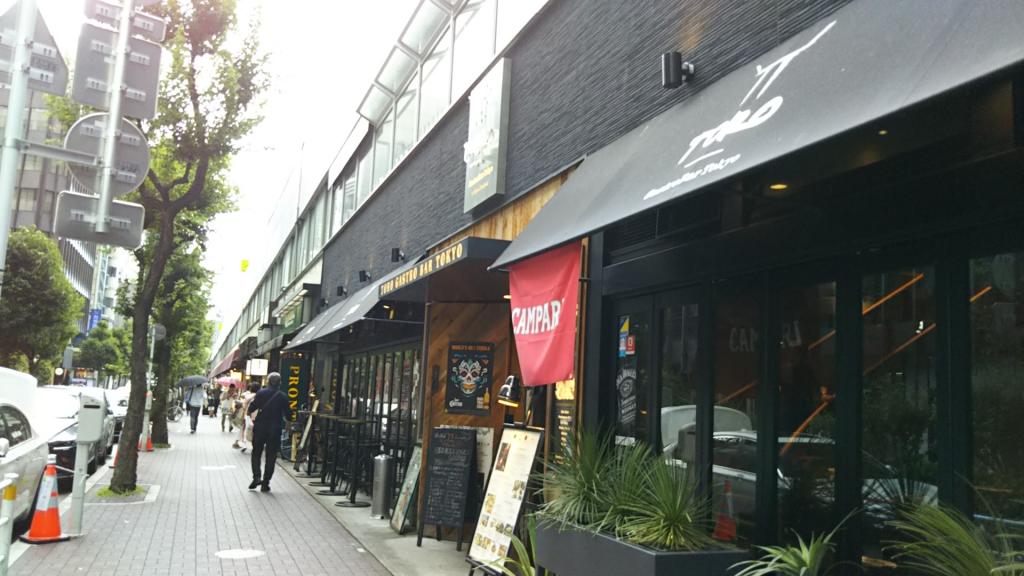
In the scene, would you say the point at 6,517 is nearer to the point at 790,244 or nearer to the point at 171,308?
the point at 790,244

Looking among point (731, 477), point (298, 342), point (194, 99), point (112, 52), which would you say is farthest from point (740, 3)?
point (298, 342)

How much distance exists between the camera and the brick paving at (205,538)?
8055mm

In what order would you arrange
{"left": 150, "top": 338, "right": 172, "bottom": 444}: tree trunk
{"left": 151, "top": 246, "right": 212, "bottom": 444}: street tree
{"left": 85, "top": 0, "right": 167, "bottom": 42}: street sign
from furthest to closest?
{"left": 151, "top": 246, "right": 212, "bottom": 444}: street tree, {"left": 150, "top": 338, "right": 172, "bottom": 444}: tree trunk, {"left": 85, "top": 0, "right": 167, "bottom": 42}: street sign

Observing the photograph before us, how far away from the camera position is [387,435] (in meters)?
13.6

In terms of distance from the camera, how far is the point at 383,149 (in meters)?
17.6

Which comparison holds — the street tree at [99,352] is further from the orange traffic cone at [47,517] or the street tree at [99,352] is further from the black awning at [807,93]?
the black awning at [807,93]

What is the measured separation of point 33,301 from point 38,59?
30382mm

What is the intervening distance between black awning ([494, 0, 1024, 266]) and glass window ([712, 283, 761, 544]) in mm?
1067

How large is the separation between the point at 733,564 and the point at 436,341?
6672 millimetres

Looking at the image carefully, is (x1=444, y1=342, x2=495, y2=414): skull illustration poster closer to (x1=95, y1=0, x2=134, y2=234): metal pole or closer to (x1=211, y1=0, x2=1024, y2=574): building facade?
(x1=211, y1=0, x2=1024, y2=574): building facade

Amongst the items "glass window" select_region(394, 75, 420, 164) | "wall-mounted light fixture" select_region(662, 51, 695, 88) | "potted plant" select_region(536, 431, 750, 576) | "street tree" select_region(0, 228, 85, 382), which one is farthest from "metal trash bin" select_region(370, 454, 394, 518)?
"street tree" select_region(0, 228, 85, 382)

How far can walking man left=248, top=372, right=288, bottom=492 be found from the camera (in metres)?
14.1

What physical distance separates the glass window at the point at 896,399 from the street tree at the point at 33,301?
109 feet

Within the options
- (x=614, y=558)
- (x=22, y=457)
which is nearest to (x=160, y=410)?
(x=22, y=457)
